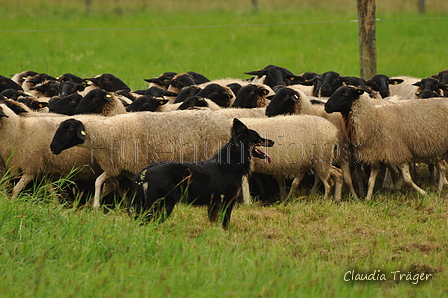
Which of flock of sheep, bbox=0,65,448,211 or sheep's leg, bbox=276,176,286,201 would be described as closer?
flock of sheep, bbox=0,65,448,211

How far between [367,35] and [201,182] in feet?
23.0

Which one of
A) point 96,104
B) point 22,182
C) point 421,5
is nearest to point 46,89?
point 96,104

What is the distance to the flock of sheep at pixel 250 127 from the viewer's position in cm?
718

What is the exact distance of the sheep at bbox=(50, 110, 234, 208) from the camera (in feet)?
23.4

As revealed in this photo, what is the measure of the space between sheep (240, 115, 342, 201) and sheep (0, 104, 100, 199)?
2.05 metres

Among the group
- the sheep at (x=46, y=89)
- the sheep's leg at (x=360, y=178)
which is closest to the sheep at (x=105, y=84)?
the sheep at (x=46, y=89)

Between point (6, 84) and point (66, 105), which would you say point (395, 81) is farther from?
point (6, 84)

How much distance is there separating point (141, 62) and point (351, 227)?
562 inches

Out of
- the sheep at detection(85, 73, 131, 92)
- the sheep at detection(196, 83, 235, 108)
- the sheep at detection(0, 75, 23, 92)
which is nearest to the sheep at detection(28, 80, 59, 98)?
the sheep at detection(0, 75, 23, 92)

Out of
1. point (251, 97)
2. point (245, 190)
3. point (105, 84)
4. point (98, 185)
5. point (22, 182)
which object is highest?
point (105, 84)

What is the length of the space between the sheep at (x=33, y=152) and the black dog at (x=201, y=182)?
176 cm

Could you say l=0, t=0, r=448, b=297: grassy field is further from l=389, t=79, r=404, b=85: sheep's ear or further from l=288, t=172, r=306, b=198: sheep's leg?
l=389, t=79, r=404, b=85: sheep's ear

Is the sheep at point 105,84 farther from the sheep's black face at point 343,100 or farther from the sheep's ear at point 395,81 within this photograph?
the sheep's ear at point 395,81

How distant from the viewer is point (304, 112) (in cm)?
820
